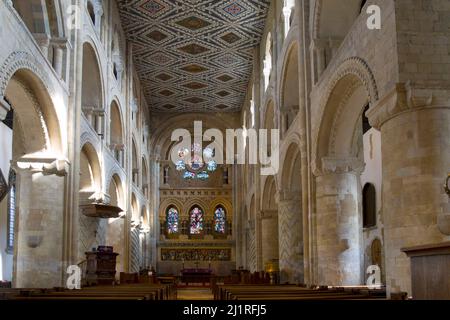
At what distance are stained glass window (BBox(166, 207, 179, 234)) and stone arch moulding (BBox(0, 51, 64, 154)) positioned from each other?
85.7 ft

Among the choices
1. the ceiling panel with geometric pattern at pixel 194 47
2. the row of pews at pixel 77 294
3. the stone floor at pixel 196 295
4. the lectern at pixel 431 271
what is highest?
the ceiling panel with geometric pattern at pixel 194 47

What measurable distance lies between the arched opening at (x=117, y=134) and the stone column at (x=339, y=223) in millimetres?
11573

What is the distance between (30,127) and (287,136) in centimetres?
856

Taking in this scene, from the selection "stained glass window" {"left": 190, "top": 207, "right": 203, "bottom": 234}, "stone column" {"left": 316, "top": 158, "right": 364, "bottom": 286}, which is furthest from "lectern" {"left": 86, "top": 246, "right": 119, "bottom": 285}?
"stained glass window" {"left": 190, "top": 207, "right": 203, "bottom": 234}

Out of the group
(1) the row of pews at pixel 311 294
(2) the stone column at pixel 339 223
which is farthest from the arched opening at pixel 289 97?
(1) the row of pews at pixel 311 294

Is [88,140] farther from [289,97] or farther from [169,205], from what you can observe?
[169,205]

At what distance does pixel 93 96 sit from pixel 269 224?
9583mm

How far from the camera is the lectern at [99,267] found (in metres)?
18.8

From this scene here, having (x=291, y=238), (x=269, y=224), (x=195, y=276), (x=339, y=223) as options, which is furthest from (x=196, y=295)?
(x=195, y=276)

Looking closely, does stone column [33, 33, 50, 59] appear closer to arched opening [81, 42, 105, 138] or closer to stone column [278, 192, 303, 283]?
arched opening [81, 42, 105, 138]

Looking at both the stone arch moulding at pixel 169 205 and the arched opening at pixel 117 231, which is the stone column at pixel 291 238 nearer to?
the arched opening at pixel 117 231

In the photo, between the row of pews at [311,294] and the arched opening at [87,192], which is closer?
the row of pews at [311,294]

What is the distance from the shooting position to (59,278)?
49.4 ft

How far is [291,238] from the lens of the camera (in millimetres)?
20609
